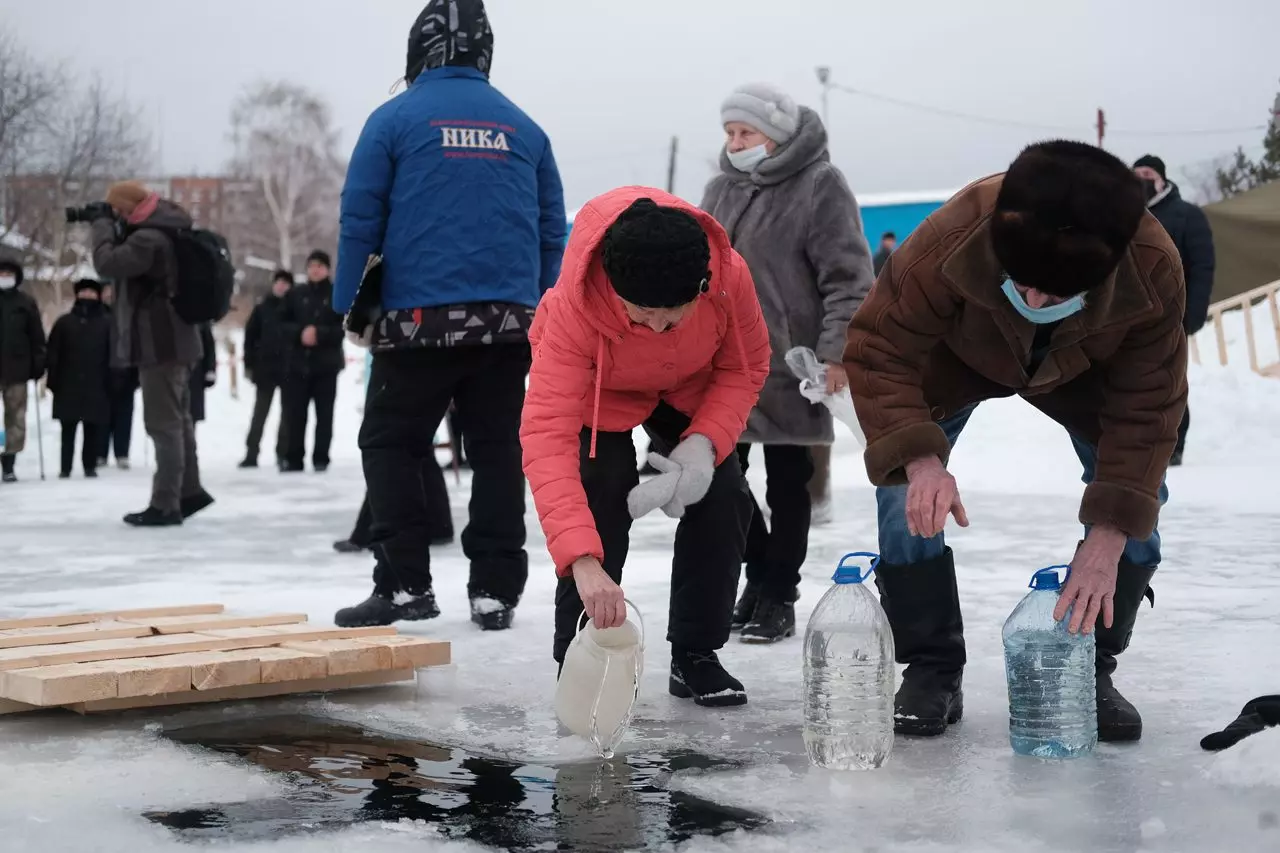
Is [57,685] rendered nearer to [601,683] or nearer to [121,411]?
[601,683]

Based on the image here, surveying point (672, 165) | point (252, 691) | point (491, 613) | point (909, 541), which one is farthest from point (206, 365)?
point (672, 165)

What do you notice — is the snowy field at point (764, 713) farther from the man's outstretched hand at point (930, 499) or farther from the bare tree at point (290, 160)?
the bare tree at point (290, 160)

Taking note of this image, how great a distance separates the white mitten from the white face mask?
60.2 inches

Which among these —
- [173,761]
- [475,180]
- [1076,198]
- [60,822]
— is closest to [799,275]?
[475,180]

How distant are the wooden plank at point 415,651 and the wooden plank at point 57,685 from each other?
683mm

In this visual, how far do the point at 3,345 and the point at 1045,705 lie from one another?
10.4 meters

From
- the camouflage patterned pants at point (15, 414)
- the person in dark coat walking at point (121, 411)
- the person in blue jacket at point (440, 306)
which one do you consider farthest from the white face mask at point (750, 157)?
the person in dark coat walking at point (121, 411)

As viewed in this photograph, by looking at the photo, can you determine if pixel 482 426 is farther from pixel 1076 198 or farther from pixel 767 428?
pixel 1076 198

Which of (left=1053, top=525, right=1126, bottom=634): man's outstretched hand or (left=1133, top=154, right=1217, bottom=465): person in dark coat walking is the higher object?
(left=1133, top=154, right=1217, bottom=465): person in dark coat walking

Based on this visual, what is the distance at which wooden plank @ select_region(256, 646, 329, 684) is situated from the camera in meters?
3.51

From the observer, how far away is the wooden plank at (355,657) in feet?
11.9

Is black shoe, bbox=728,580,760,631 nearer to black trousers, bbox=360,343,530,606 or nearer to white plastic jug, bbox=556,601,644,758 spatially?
black trousers, bbox=360,343,530,606

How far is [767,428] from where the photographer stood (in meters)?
4.69

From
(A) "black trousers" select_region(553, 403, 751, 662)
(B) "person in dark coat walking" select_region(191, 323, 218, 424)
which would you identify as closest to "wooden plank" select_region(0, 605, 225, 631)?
(A) "black trousers" select_region(553, 403, 751, 662)
